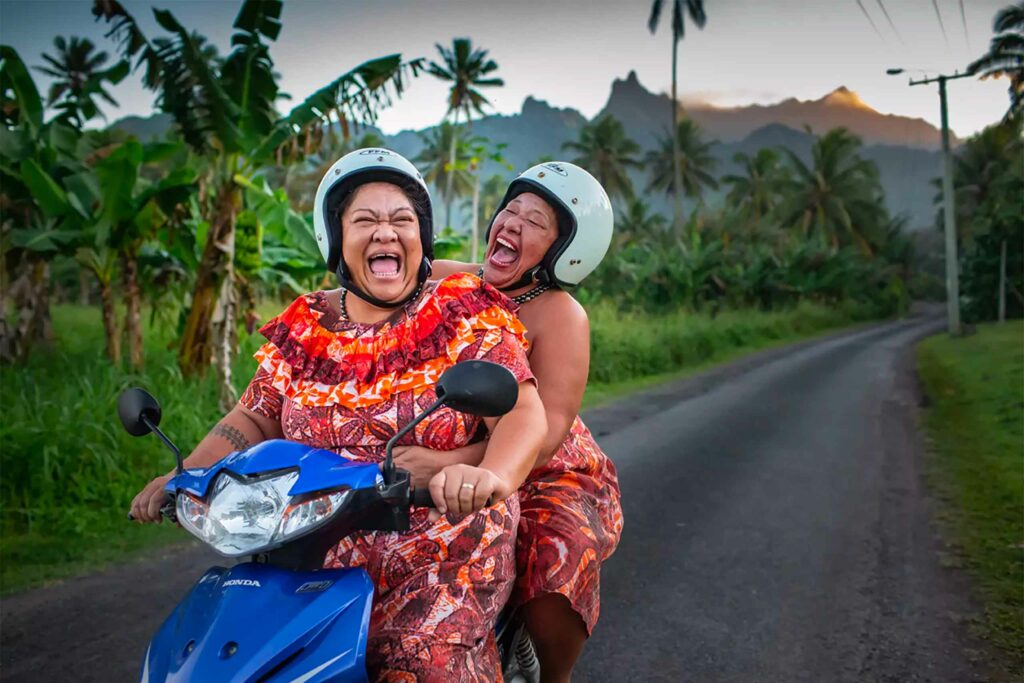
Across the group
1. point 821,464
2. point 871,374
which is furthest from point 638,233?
point 821,464

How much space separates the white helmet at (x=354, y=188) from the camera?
2162 mm

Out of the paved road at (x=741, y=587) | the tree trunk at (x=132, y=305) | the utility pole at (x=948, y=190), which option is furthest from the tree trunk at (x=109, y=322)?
the utility pole at (x=948, y=190)

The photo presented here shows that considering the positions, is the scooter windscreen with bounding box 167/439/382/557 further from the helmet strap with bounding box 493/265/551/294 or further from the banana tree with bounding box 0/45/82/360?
the banana tree with bounding box 0/45/82/360

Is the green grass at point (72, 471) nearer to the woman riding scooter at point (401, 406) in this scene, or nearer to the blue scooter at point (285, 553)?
the woman riding scooter at point (401, 406)

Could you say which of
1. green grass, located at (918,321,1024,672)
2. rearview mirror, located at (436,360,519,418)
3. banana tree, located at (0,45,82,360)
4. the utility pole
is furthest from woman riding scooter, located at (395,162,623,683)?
the utility pole

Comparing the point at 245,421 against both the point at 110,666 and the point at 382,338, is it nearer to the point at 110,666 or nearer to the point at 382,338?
the point at 382,338

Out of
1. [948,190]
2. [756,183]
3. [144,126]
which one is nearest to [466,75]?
[948,190]

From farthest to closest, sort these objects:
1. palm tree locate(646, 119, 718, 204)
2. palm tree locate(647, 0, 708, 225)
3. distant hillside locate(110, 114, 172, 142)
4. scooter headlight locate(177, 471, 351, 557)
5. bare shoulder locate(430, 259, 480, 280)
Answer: palm tree locate(646, 119, 718, 204) < palm tree locate(647, 0, 708, 225) < distant hillside locate(110, 114, 172, 142) < bare shoulder locate(430, 259, 480, 280) < scooter headlight locate(177, 471, 351, 557)

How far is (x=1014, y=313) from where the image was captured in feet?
119

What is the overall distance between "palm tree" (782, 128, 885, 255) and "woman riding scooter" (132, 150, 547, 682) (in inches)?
1964

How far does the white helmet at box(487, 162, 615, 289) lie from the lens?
2.72m

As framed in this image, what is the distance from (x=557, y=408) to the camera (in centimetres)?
249

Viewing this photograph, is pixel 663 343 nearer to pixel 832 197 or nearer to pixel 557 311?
pixel 557 311

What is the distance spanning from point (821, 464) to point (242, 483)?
6992 mm
